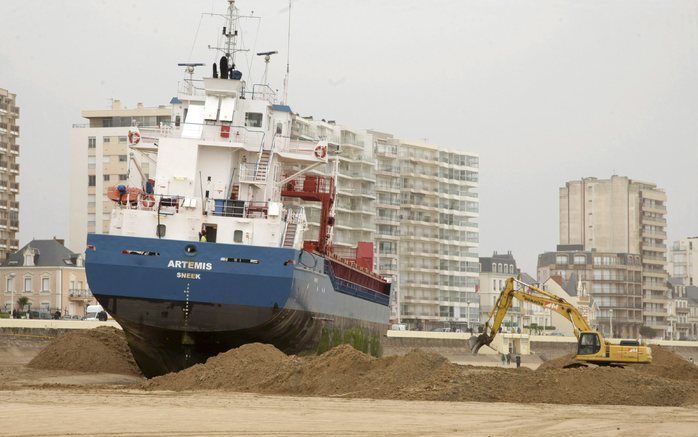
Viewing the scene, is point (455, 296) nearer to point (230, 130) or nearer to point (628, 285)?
point (628, 285)

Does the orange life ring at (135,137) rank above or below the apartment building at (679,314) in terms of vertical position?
above

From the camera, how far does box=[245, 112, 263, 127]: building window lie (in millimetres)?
37250

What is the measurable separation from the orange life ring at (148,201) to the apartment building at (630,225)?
135774 mm

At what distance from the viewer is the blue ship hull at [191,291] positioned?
31.5m

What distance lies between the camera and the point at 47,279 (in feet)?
319

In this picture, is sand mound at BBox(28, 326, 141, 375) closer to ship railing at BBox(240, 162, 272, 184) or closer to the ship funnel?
ship railing at BBox(240, 162, 272, 184)

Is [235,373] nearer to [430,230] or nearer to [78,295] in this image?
[78,295]

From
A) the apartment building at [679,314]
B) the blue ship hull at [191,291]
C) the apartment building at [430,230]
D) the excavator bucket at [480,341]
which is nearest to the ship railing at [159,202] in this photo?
the blue ship hull at [191,291]

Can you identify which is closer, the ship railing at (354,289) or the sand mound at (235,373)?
the sand mound at (235,373)

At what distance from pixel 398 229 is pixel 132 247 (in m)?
102

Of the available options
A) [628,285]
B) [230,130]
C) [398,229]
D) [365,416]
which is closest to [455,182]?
[398,229]

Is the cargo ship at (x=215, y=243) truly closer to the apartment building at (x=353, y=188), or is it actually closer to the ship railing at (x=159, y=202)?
the ship railing at (x=159, y=202)

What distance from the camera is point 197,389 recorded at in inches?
1121

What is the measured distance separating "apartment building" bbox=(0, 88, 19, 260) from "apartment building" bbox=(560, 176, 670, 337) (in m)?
76.6
